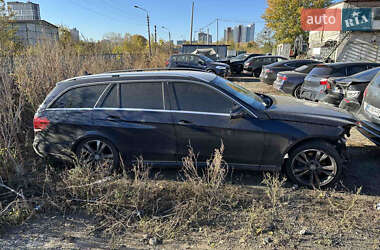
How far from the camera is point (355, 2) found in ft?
65.5

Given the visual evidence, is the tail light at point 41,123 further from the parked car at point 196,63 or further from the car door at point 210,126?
the parked car at point 196,63

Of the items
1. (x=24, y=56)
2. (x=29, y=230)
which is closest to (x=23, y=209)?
(x=29, y=230)

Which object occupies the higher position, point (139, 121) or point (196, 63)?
point (196, 63)

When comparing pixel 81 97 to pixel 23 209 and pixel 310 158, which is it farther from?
pixel 310 158

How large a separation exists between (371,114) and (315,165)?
179 cm

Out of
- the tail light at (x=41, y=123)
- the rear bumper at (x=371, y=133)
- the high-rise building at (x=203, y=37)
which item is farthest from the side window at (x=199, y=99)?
the high-rise building at (x=203, y=37)

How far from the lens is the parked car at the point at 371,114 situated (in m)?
3.98

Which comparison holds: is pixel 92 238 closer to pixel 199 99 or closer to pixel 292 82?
pixel 199 99

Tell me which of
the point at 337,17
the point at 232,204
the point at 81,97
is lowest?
the point at 232,204

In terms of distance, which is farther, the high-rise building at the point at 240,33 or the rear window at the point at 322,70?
the high-rise building at the point at 240,33

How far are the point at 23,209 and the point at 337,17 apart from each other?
25444 millimetres

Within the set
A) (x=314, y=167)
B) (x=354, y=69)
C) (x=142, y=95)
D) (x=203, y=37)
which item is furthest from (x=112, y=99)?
(x=203, y=37)

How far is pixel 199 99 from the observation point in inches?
140

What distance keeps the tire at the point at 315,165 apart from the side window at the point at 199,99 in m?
1.16
